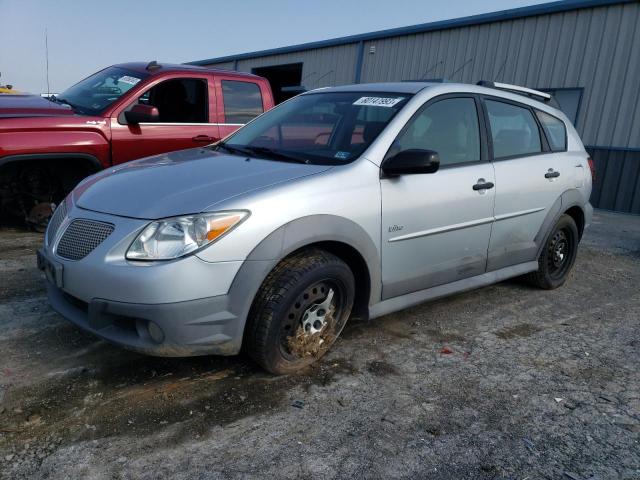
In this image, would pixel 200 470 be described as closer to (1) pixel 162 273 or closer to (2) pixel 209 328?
(2) pixel 209 328

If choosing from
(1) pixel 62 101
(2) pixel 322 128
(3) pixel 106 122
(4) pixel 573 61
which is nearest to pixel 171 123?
(3) pixel 106 122

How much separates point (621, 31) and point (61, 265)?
35.9 ft

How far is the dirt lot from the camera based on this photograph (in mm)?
2225

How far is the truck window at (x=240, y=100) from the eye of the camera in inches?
235

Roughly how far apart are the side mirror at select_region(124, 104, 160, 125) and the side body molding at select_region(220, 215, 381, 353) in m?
3.02

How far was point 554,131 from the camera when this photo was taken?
4.57 metres

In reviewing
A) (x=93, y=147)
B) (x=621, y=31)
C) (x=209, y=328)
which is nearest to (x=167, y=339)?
(x=209, y=328)

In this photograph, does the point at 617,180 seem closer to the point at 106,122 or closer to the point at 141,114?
the point at 141,114

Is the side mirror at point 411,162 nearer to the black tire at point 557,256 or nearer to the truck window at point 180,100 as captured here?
the black tire at point 557,256

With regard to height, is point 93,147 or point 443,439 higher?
point 93,147

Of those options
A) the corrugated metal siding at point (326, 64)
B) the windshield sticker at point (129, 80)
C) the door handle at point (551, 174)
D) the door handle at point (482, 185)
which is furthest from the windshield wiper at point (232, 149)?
the corrugated metal siding at point (326, 64)


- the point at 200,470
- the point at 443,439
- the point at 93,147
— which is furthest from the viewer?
the point at 93,147

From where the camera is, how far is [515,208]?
395cm

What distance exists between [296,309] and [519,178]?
→ 217cm
